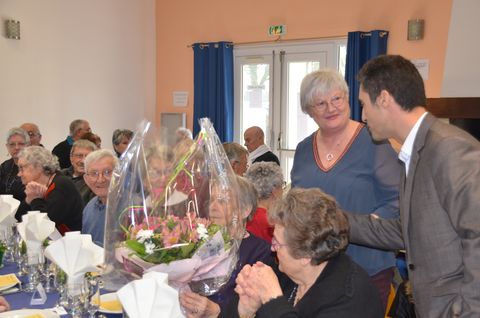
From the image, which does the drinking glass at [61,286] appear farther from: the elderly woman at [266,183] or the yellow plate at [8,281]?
the elderly woman at [266,183]

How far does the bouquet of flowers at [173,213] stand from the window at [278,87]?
222 inches

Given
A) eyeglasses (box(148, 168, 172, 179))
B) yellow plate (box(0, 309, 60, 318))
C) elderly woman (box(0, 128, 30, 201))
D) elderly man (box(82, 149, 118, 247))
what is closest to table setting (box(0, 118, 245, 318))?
eyeglasses (box(148, 168, 172, 179))

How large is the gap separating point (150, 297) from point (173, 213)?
0.26 metres

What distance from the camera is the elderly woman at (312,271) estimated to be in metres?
1.82

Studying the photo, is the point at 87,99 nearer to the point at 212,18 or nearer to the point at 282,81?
the point at 212,18

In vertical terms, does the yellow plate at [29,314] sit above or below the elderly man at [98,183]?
below

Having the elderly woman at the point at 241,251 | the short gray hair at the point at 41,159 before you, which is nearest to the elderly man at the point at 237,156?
the short gray hair at the point at 41,159

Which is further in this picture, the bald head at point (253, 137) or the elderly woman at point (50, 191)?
the bald head at point (253, 137)

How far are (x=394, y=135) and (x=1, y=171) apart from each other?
472cm

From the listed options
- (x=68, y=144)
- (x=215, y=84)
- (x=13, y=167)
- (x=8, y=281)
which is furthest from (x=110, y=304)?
(x=215, y=84)

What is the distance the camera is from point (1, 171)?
18.0ft

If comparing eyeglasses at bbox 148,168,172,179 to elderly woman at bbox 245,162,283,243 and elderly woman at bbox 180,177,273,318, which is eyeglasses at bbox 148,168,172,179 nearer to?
elderly woman at bbox 180,177,273,318

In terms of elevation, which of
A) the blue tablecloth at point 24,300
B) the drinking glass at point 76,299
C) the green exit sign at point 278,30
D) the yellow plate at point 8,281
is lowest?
the blue tablecloth at point 24,300

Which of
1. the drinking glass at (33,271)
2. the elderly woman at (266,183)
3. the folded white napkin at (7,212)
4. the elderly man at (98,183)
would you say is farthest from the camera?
Result: the elderly man at (98,183)
